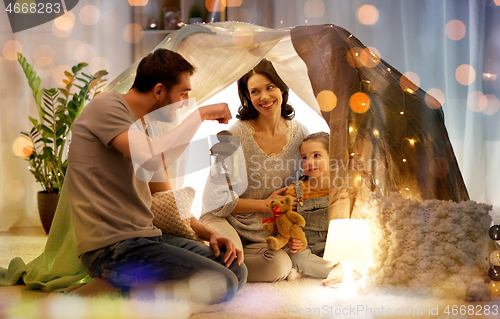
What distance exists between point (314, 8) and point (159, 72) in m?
1.96

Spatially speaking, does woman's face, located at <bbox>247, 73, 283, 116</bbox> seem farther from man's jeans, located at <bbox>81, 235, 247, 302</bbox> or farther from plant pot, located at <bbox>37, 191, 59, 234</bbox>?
plant pot, located at <bbox>37, 191, 59, 234</bbox>

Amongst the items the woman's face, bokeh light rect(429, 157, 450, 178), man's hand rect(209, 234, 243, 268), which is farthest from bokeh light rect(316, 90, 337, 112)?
man's hand rect(209, 234, 243, 268)

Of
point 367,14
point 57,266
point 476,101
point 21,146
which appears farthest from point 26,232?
point 476,101

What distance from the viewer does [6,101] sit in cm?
291

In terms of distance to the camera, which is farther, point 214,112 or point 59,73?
point 59,73

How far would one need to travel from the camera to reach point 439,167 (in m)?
1.51

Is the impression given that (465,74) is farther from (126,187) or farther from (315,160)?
(126,187)

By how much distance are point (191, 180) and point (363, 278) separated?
35.4 inches

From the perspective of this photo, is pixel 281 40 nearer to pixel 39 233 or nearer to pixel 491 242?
pixel 491 242

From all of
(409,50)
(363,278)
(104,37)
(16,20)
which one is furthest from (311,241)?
(16,20)

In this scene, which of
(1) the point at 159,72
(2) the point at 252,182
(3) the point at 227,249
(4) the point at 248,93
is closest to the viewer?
(1) the point at 159,72

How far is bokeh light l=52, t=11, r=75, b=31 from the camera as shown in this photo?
301 cm

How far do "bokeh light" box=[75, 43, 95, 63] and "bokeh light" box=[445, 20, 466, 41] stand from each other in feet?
8.30

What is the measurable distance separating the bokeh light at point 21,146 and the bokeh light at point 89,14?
0.96m
